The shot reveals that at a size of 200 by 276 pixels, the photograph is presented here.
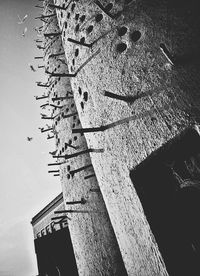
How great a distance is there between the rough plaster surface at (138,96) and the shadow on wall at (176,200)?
3.5 inches

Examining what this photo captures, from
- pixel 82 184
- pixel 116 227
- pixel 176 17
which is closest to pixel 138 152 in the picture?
pixel 116 227

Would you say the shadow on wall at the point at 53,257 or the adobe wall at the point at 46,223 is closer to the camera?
the shadow on wall at the point at 53,257

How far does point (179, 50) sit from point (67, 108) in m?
6.11

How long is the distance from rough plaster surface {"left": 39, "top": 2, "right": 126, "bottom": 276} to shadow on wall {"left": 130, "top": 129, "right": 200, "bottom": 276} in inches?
123

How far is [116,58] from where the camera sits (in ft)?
10.7

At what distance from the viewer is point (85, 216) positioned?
6.07m

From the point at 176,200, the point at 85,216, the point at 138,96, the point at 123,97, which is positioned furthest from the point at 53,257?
the point at 138,96

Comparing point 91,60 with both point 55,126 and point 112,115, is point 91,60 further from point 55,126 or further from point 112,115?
point 55,126

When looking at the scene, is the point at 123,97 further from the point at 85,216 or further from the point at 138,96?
the point at 85,216

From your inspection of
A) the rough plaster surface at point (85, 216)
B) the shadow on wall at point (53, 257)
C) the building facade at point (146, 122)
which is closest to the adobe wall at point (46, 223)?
the shadow on wall at point (53, 257)

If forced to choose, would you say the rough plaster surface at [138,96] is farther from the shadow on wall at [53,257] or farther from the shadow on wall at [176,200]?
the shadow on wall at [53,257]

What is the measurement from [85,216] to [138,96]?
4217 mm

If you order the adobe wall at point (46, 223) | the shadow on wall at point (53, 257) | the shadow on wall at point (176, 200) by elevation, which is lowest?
the shadow on wall at point (176, 200)

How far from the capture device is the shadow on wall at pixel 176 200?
7.54ft
